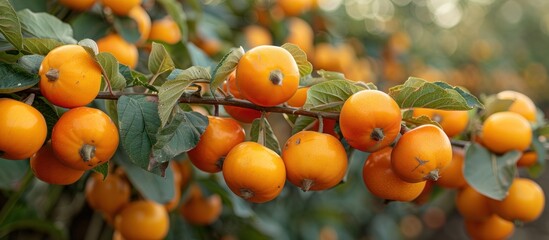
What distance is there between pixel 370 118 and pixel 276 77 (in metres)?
0.13

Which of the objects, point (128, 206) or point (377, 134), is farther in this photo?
point (128, 206)

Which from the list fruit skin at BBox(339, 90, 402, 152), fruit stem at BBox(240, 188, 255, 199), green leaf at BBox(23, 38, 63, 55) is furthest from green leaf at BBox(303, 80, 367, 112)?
green leaf at BBox(23, 38, 63, 55)

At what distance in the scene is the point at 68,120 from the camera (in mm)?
701

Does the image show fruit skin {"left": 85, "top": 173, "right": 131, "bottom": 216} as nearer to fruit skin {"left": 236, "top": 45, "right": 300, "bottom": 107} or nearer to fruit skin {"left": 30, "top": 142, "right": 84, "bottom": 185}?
fruit skin {"left": 30, "top": 142, "right": 84, "bottom": 185}

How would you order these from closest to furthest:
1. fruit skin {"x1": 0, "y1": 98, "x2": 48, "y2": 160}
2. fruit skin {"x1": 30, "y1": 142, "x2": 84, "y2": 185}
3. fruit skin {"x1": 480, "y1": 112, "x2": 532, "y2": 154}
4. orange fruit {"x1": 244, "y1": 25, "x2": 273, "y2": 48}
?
fruit skin {"x1": 0, "y1": 98, "x2": 48, "y2": 160} < fruit skin {"x1": 30, "y1": 142, "x2": 84, "y2": 185} < fruit skin {"x1": 480, "y1": 112, "x2": 532, "y2": 154} < orange fruit {"x1": 244, "y1": 25, "x2": 273, "y2": 48}

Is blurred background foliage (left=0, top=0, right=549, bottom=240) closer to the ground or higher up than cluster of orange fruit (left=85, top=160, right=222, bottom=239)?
closer to the ground

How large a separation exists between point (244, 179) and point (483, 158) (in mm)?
533

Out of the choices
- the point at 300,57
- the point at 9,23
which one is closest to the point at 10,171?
the point at 9,23

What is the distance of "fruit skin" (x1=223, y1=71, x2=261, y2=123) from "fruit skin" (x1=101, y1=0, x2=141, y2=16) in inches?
14.8

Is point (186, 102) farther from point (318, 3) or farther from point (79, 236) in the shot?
point (318, 3)

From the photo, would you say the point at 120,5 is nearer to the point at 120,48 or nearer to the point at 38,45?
the point at 120,48

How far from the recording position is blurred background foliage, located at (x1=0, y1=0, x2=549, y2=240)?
1.50 m

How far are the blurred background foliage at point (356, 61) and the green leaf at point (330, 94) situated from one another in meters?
0.20

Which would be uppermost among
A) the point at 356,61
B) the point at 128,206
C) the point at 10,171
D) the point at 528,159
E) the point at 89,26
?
the point at 89,26
